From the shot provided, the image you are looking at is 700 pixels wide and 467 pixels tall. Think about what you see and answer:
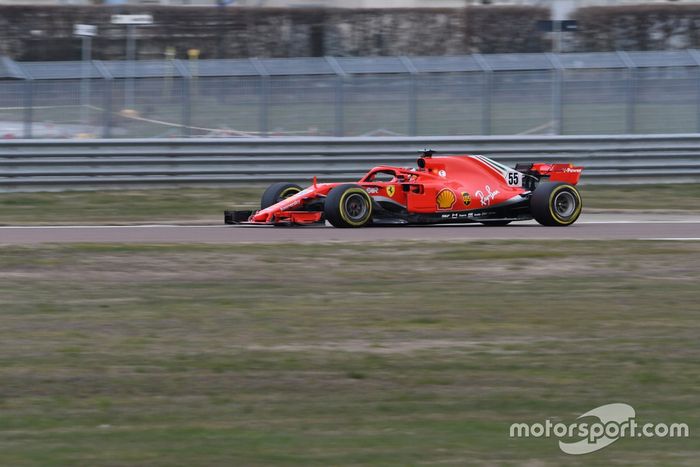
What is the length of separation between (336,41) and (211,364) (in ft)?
121

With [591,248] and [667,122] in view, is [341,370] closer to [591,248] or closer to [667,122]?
[591,248]

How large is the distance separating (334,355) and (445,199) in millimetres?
7966

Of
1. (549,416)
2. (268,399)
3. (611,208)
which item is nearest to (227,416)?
(268,399)

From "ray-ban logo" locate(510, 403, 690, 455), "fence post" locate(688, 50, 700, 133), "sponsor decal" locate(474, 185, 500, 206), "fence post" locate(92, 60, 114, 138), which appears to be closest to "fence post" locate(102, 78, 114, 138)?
"fence post" locate(92, 60, 114, 138)

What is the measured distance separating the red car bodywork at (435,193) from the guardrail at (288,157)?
392cm

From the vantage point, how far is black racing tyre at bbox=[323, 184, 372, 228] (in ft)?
49.0

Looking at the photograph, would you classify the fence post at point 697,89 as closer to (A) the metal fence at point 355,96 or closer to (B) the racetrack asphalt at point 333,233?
(A) the metal fence at point 355,96

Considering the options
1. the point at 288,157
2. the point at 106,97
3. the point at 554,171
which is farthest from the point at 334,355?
the point at 106,97

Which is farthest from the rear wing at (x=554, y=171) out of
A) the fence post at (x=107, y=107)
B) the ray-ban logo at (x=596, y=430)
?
the ray-ban logo at (x=596, y=430)

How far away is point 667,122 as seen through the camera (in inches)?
851

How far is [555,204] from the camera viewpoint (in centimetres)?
1580

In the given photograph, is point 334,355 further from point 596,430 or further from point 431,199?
point 431,199

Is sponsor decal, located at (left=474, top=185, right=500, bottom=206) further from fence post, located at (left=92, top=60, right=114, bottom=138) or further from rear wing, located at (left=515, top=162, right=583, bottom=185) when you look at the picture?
fence post, located at (left=92, top=60, right=114, bottom=138)

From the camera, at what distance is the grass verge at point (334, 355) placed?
589 centimetres
